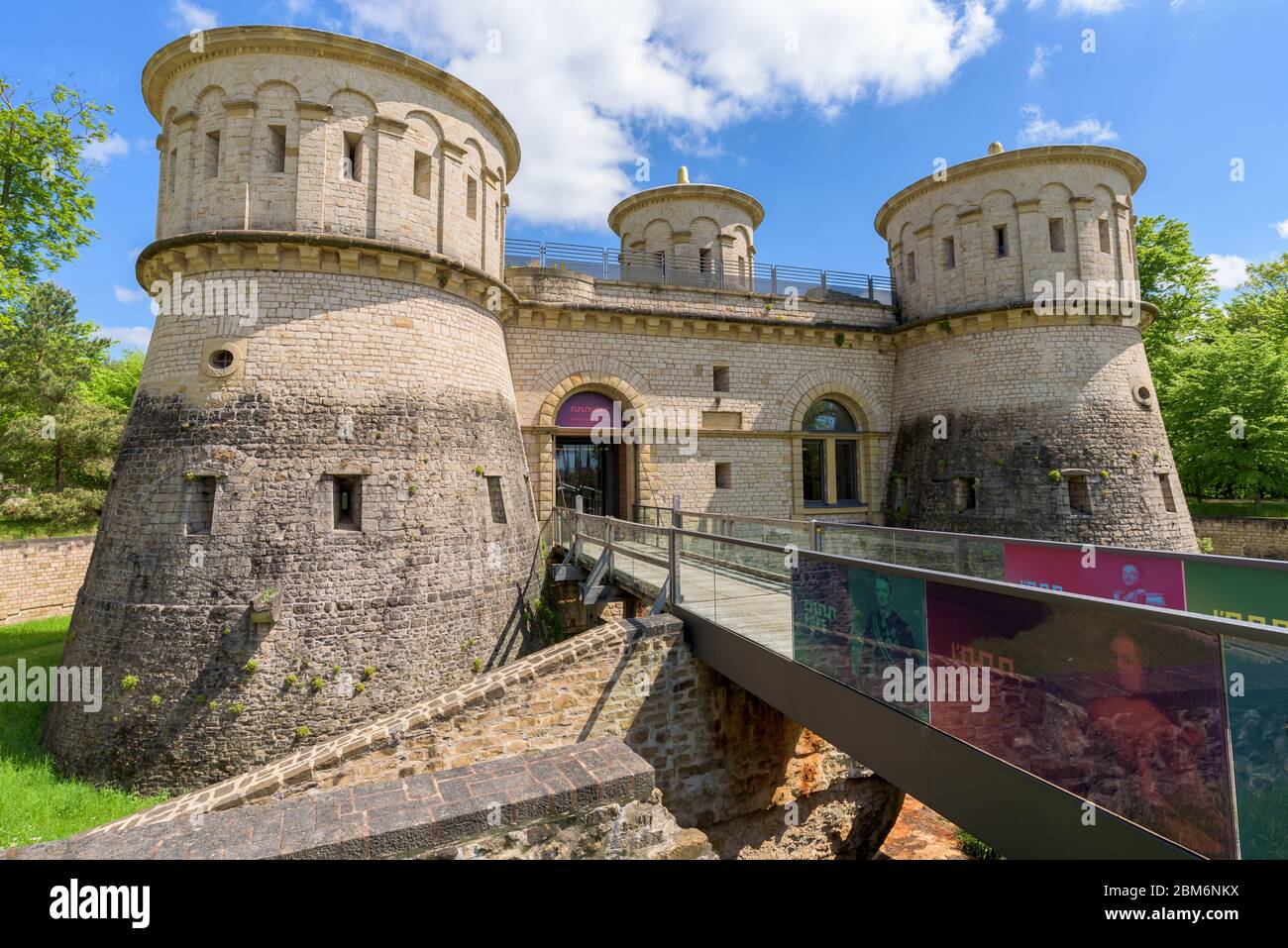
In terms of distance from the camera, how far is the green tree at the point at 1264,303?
81.9 feet

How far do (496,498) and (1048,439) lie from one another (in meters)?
13.7

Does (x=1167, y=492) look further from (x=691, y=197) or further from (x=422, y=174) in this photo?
(x=422, y=174)

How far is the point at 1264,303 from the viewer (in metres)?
27.3

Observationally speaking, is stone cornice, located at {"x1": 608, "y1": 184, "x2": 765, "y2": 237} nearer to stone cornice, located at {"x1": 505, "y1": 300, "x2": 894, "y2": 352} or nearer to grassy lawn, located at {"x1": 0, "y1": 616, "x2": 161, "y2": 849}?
stone cornice, located at {"x1": 505, "y1": 300, "x2": 894, "y2": 352}

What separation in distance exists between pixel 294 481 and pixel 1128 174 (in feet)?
71.3

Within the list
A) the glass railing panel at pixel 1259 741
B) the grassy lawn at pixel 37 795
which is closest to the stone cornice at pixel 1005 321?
the glass railing panel at pixel 1259 741

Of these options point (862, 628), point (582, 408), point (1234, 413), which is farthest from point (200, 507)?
point (1234, 413)

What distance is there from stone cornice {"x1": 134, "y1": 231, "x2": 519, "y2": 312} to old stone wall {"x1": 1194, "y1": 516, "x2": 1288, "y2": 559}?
23.7 meters

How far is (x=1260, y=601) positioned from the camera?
4.58 metres

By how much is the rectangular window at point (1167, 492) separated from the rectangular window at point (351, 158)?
65.7ft

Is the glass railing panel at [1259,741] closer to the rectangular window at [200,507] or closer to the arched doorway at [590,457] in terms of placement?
the rectangular window at [200,507]

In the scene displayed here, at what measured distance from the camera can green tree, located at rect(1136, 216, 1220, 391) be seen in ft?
79.9

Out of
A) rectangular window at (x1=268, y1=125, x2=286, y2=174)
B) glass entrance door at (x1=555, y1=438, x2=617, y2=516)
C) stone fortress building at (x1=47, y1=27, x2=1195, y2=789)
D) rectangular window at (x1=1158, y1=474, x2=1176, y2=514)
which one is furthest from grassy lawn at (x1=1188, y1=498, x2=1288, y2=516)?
rectangular window at (x1=268, y1=125, x2=286, y2=174)
